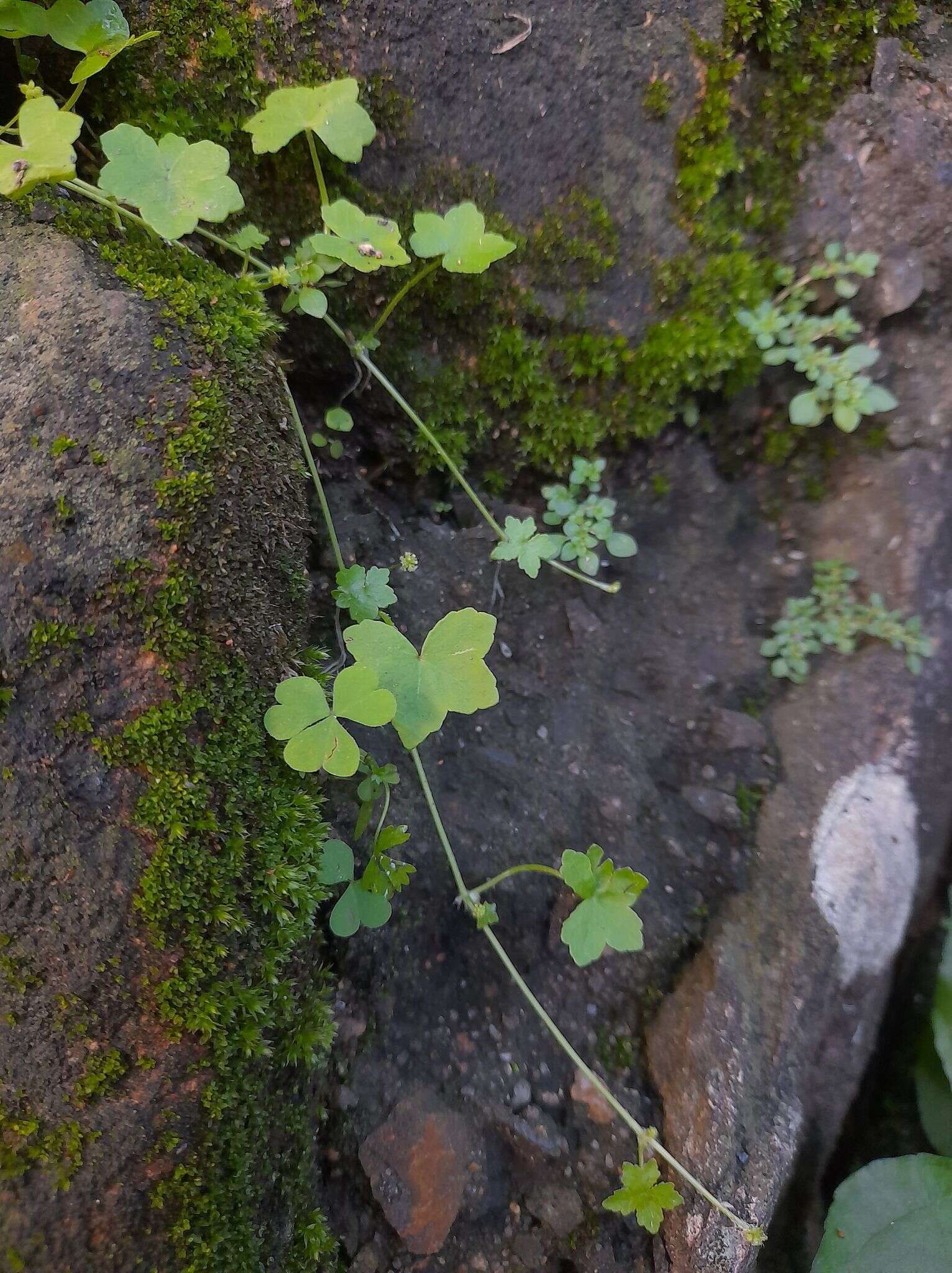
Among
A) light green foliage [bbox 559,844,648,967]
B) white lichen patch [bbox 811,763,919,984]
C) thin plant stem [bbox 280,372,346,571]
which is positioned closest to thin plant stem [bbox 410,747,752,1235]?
light green foliage [bbox 559,844,648,967]

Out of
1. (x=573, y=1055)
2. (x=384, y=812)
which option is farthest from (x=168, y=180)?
(x=573, y=1055)

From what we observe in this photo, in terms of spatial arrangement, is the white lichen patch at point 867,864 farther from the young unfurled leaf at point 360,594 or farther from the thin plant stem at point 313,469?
the thin plant stem at point 313,469

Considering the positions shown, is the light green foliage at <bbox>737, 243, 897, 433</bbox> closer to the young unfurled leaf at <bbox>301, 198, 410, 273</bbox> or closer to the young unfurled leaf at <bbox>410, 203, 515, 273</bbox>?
the young unfurled leaf at <bbox>410, 203, 515, 273</bbox>

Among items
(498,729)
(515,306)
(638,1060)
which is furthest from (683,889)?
(515,306)

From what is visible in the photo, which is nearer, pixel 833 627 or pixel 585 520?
pixel 585 520

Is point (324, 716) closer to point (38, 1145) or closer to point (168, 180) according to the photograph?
point (38, 1145)

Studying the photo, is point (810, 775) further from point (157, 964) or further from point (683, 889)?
point (157, 964)
